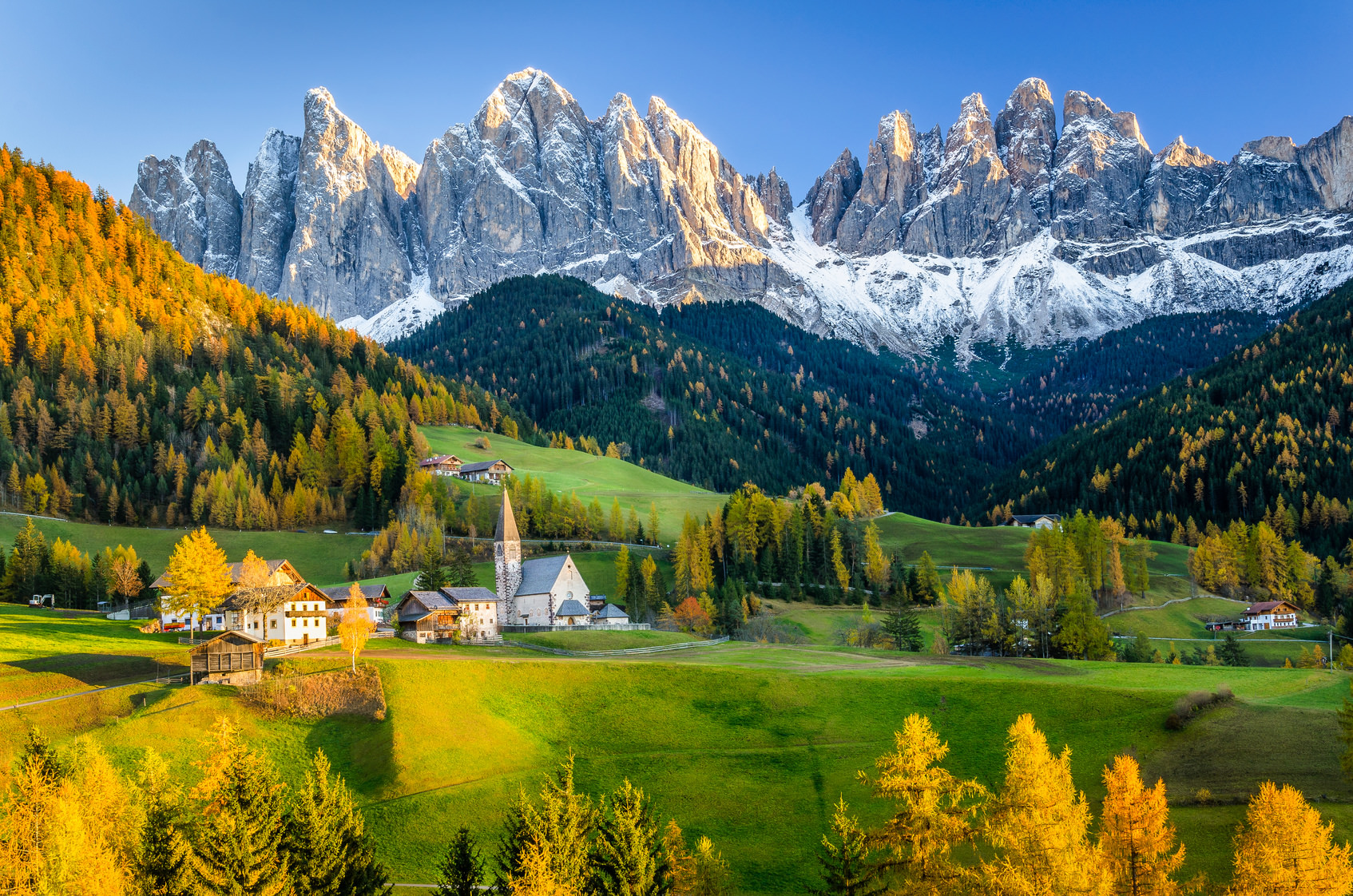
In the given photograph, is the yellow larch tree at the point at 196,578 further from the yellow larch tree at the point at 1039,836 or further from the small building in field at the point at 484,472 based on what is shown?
the small building in field at the point at 484,472

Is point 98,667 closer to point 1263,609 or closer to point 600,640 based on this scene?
point 600,640

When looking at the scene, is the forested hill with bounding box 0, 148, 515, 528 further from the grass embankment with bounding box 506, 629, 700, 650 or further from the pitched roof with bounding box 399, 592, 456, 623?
the grass embankment with bounding box 506, 629, 700, 650

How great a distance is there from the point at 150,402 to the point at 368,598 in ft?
287

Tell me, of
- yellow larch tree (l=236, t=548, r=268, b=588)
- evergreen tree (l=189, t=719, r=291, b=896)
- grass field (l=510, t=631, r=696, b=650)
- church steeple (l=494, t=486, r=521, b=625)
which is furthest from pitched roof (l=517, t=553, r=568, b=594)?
evergreen tree (l=189, t=719, r=291, b=896)

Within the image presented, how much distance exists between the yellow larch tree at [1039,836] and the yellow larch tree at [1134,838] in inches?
49.2

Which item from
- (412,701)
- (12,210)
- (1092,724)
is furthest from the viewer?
(12,210)

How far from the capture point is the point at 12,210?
616 feet

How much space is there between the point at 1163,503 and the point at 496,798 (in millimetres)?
183606

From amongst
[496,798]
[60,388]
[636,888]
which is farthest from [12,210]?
[636,888]

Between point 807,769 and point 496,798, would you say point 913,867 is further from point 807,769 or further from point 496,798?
point 496,798

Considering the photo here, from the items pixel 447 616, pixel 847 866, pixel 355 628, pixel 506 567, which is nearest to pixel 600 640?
pixel 447 616

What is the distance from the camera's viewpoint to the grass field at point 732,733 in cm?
4956

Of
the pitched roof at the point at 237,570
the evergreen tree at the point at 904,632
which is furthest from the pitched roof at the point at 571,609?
the evergreen tree at the point at 904,632

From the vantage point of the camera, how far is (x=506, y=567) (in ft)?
335
